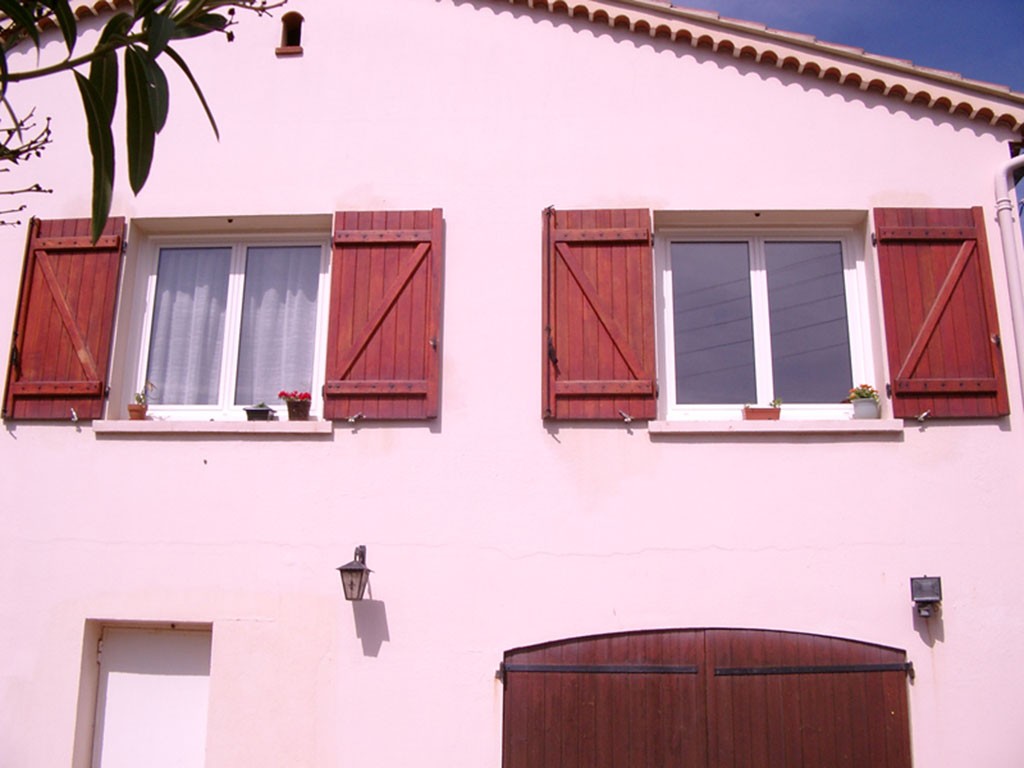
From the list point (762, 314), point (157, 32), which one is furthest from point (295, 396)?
point (157, 32)

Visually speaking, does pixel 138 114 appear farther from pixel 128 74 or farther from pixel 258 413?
pixel 258 413

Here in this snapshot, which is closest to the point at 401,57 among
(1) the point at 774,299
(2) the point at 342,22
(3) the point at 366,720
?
(2) the point at 342,22

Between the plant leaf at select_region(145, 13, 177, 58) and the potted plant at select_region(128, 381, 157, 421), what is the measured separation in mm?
4250

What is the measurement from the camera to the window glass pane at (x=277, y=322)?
240 inches

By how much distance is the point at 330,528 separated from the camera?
18.1 feet

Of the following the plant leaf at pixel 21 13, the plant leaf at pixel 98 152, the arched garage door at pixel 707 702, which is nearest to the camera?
the plant leaf at pixel 21 13

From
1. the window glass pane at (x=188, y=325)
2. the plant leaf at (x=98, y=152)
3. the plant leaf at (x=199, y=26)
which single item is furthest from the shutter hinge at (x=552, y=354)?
the plant leaf at (x=98, y=152)

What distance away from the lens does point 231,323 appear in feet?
20.4

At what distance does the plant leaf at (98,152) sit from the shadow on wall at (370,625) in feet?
12.1

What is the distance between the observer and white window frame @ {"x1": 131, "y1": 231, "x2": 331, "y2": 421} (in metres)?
6.06

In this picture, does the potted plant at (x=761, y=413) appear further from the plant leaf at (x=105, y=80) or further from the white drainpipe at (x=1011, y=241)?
the plant leaf at (x=105, y=80)

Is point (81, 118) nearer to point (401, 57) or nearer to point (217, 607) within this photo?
point (401, 57)

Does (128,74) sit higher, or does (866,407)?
(866,407)

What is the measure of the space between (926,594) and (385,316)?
359 centimetres
